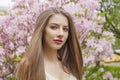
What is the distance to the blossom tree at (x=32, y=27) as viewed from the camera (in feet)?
12.7

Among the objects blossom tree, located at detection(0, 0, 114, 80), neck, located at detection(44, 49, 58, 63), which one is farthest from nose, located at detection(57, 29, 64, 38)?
blossom tree, located at detection(0, 0, 114, 80)

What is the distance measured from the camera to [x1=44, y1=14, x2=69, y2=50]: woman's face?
86.2 inches

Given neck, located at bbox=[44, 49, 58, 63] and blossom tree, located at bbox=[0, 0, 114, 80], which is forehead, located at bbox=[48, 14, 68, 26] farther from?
blossom tree, located at bbox=[0, 0, 114, 80]

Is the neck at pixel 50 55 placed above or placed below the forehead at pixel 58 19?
below

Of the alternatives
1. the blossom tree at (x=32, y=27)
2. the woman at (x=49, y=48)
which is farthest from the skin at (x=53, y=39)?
the blossom tree at (x=32, y=27)

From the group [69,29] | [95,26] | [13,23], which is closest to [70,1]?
[95,26]

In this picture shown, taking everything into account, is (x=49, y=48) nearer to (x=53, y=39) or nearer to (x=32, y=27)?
(x=53, y=39)

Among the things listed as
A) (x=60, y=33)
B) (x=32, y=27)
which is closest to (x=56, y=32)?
(x=60, y=33)

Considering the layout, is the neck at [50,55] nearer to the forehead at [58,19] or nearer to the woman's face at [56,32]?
the woman's face at [56,32]

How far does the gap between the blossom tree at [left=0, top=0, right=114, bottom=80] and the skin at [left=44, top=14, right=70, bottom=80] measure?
1.53 metres

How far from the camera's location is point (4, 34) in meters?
4.12

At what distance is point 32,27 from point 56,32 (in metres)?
1.72

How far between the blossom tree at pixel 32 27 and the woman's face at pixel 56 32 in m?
1.58

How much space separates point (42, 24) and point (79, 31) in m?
1.71
